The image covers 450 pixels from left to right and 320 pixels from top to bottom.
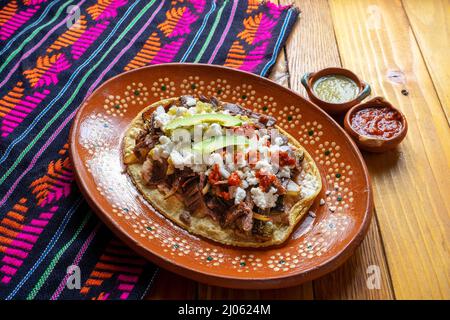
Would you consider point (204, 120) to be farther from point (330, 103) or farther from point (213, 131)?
point (330, 103)

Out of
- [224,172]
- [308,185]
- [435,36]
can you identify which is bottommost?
[435,36]

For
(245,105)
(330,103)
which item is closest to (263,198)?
(245,105)

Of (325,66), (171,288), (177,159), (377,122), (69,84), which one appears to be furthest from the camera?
(325,66)

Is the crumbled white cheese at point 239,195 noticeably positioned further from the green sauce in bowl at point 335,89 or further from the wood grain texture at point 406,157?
the green sauce in bowl at point 335,89

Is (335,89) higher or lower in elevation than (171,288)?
higher

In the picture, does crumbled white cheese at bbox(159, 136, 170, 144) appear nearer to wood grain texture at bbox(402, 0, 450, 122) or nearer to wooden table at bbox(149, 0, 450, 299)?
wooden table at bbox(149, 0, 450, 299)

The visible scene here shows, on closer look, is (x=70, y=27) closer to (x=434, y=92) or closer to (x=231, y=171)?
(x=231, y=171)
